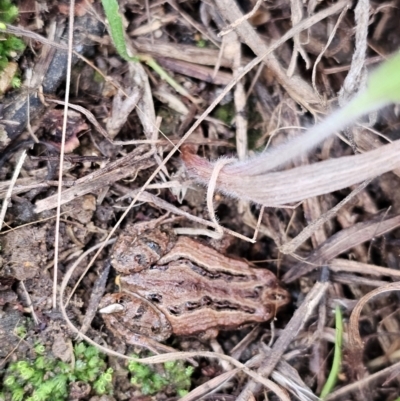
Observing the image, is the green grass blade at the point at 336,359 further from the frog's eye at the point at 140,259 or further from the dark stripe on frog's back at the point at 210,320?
the frog's eye at the point at 140,259

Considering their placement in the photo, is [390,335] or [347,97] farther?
[390,335]

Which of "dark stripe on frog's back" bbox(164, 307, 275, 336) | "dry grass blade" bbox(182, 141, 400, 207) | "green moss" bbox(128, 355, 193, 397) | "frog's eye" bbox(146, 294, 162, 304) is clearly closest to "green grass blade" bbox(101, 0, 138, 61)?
"dry grass blade" bbox(182, 141, 400, 207)

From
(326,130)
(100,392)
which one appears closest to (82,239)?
(100,392)

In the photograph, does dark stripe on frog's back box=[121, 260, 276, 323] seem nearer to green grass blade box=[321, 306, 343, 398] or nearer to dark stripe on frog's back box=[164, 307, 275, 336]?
dark stripe on frog's back box=[164, 307, 275, 336]

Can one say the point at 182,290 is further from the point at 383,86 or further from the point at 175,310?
the point at 383,86

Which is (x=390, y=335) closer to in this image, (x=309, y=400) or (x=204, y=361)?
(x=309, y=400)

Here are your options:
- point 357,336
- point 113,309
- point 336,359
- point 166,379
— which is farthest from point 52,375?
point 357,336

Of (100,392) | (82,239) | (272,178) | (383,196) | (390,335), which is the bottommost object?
(100,392)
